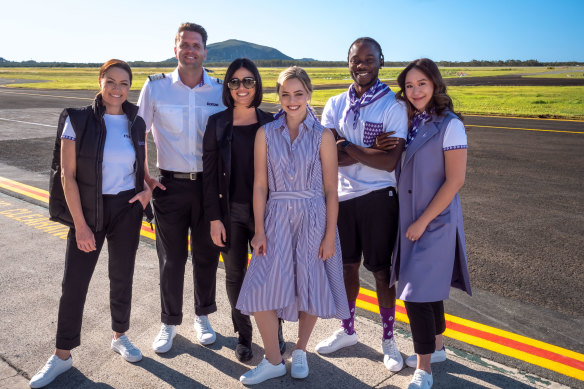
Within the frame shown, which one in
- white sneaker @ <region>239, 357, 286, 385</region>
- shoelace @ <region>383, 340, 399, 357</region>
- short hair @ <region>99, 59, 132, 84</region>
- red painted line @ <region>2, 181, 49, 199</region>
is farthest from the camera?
red painted line @ <region>2, 181, 49, 199</region>

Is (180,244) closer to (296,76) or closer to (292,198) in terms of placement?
(292,198)

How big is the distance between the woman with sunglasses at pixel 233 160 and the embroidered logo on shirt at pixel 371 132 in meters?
0.58

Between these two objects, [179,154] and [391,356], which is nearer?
[391,356]

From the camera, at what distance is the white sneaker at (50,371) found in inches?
108

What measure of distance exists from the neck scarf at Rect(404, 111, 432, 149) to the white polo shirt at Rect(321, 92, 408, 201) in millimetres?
42

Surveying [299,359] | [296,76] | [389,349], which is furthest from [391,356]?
[296,76]

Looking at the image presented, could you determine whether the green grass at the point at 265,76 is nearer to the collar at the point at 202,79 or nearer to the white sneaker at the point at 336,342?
the collar at the point at 202,79

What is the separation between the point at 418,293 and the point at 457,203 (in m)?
0.56

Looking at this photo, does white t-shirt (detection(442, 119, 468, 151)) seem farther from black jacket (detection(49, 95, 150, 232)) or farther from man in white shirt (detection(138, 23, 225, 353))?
black jacket (detection(49, 95, 150, 232))

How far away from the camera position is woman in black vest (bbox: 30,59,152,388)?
2.81 m

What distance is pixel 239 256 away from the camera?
3141mm

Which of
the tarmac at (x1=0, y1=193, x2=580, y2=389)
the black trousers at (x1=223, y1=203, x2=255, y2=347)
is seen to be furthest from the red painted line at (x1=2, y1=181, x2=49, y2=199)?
the black trousers at (x1=223, y1=203, x2=255, y2=347)

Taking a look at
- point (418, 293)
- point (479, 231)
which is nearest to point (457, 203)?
point (418, 293)

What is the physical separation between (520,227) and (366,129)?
3429 millimetres
